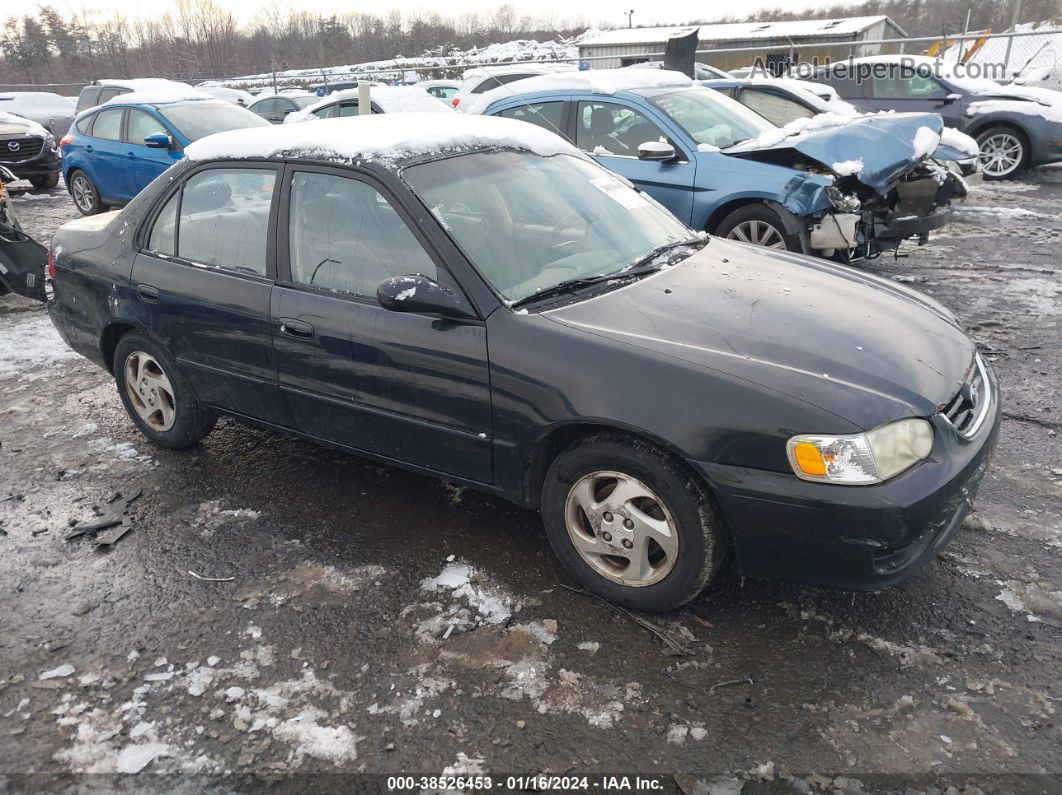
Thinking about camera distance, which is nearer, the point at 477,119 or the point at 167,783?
the point at 167,783

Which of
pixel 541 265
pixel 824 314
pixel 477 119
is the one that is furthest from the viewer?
pixel 477 119

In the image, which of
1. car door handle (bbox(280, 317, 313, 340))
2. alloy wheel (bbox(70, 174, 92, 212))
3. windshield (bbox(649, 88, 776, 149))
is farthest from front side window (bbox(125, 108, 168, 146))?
car door handle (bbox(280, 317, 313, 340))

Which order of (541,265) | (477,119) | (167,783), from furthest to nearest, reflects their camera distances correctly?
1. (477,119)
2. (541,265)
3. (167,783)

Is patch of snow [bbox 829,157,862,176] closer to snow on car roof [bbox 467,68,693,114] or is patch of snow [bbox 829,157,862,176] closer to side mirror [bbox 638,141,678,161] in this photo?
side mirror [bbox 638,141,678,161]

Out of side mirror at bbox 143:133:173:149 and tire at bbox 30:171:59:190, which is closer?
side mirror at bbox 143:133:173:149

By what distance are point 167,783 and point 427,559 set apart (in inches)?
49.3

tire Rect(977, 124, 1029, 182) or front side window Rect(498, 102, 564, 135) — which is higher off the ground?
front side window Rect(498, 102, 564, 135)

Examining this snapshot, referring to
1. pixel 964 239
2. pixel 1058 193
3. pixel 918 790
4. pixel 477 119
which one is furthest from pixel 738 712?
pixel 1058 193

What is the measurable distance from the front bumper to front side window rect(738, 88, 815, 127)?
767 cm

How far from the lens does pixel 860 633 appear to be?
2.75 metres

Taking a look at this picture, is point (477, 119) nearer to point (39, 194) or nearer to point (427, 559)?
point (427, 559)

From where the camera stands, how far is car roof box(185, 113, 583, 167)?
3332mm

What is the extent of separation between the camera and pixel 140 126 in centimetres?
995

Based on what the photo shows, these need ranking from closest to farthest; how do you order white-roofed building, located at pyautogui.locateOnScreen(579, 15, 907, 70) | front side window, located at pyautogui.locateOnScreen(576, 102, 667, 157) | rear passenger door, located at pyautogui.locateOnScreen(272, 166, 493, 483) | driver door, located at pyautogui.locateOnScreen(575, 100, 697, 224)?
rear passenger door, located at pyautogui.locateOnScreen(272, 166, 493, 483) < driver door, located at pyautogui.locateOnScreen(575, 100, 697, 224) < front side window, located at pyautogui.locateOnScreen(576, 102, 667, 157) < white-roofed building, located at pyautogui.locateOnScreen(579, 15, 907, 70)
